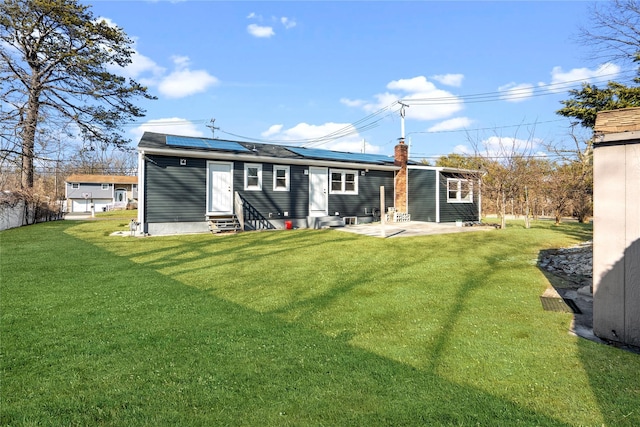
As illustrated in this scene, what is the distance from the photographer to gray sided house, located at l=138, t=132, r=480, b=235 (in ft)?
43.3

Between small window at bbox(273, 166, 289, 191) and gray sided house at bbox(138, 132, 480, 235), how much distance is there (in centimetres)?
5

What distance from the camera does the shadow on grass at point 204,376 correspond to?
2.14m

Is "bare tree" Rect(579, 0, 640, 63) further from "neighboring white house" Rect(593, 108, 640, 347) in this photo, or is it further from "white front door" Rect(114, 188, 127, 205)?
"white front door" Rect(114, 188, 127, 205)

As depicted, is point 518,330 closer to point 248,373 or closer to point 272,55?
point 248,373

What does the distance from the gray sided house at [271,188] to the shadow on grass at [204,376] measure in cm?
924

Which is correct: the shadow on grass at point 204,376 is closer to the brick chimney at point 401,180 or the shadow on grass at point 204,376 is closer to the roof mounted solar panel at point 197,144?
the roof mounted solar panel at point 197,144

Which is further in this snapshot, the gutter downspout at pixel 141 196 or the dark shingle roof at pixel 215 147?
the dark shingle roof at pixel 215 147

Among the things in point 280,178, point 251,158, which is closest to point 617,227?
point 251,158

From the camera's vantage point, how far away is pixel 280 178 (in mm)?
15758

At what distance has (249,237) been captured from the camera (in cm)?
1233

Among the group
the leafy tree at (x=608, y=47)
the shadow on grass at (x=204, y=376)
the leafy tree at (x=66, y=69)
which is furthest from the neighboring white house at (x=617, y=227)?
the leafy tree at (x=66, y=69)

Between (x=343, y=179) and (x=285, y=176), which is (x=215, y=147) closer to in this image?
(x=285, y=176)

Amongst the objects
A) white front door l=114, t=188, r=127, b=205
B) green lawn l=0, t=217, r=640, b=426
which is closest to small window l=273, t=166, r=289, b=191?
green lawn l=0, t=217, r=640, b=426

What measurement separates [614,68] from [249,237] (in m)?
15.1
